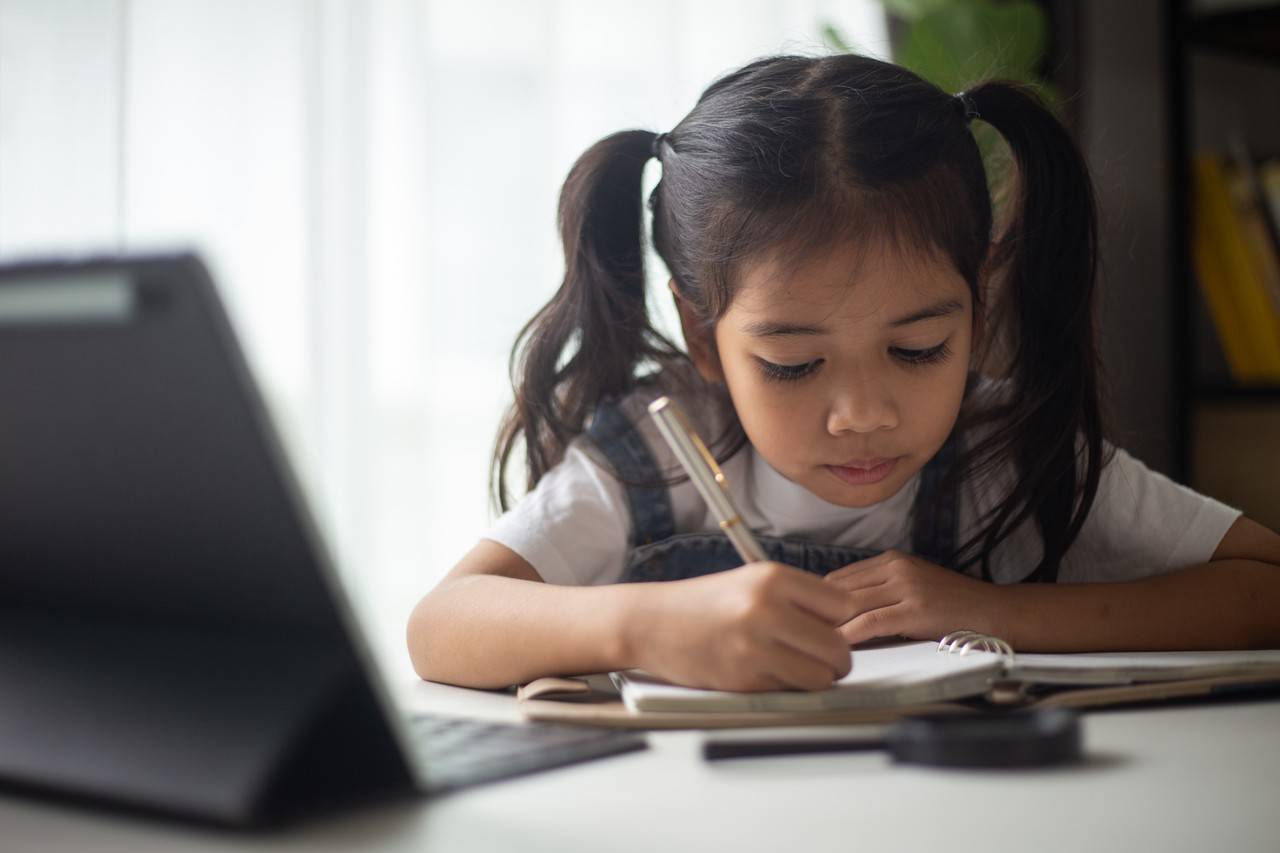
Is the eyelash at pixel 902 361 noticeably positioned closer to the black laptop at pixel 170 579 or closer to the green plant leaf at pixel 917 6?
the black laptop at pixel 170 579

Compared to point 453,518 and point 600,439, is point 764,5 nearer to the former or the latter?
point 453,518

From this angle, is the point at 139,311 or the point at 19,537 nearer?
the point at 139,311

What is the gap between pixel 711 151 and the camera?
3.33 ft

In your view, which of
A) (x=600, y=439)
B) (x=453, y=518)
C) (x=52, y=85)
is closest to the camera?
(x=600, y=439)

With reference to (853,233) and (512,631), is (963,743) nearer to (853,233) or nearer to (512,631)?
(512,631)

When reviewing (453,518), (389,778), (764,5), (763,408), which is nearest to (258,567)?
(389,778)

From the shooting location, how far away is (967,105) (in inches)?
40.8

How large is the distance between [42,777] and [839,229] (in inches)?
25.5

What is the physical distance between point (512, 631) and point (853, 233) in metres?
0.38

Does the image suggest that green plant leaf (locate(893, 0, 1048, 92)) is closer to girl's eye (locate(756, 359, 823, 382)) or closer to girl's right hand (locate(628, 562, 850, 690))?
girl's eye (locate(756, 359, 823, 382))

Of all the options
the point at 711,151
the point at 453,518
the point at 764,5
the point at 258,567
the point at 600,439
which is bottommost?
the point at 453,518

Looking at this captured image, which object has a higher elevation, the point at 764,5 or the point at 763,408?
the point at 764,5

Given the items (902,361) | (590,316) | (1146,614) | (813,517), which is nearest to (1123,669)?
(1146,614)

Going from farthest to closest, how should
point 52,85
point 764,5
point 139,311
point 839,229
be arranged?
point 764,5 → point 52,85 → point 839,229 → point 139,311
